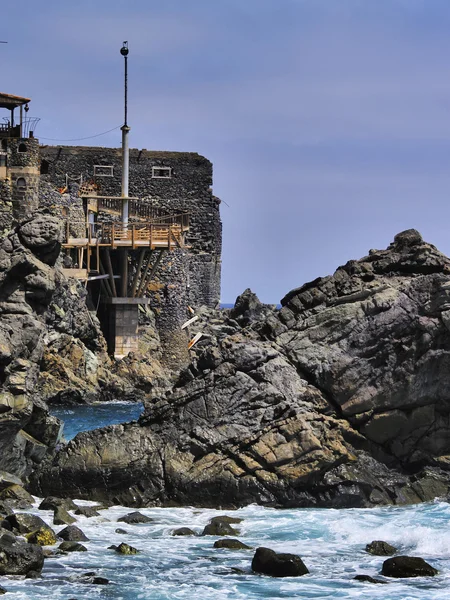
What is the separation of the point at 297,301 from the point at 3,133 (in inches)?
1341

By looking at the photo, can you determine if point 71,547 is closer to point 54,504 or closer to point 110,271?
point 54,504

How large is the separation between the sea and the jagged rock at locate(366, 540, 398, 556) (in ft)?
0.66

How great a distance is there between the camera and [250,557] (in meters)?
25.0

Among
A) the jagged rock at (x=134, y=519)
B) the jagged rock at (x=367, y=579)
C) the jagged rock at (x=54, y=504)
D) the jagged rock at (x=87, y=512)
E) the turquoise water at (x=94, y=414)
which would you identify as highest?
the turquoise water at (x=94, y=414)

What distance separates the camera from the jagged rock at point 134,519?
91.0 ft

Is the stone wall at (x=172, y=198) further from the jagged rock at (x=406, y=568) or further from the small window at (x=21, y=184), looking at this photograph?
the jagged rock at (x=406, y=568)

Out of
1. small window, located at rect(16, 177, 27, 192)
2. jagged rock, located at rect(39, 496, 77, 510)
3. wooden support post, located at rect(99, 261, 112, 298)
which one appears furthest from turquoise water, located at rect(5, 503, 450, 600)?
wooden support post, located at rect(99, 261, 112, 298)

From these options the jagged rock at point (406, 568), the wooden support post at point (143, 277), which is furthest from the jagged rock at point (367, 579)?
the wooden support post at point (143, 277)

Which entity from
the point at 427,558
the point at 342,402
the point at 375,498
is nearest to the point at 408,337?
the point at 342,402

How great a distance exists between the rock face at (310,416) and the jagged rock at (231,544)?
11.7 ft

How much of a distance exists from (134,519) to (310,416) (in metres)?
5.45

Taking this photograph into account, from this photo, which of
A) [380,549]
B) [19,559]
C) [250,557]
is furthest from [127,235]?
[19,559]

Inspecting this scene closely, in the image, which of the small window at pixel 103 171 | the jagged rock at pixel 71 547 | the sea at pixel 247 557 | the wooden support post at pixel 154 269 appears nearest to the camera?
the sea at pixel 247 557

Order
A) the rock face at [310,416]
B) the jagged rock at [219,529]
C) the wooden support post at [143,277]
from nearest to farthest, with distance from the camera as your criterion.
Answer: the jagged rock at [219,529]
the rock face at [310,416]
the wooden support post at [143,277]
